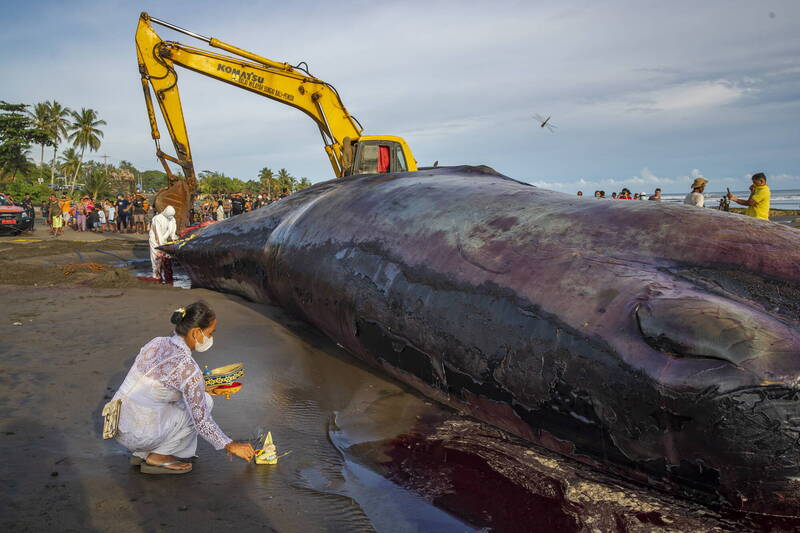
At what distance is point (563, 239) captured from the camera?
123 inches

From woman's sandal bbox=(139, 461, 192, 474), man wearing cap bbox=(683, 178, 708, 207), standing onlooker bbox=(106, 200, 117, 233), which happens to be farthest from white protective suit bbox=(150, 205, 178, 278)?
standing onlooker bbox=(106, 200, 117, 233)

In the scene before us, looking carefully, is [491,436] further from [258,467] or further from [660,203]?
[660,203]

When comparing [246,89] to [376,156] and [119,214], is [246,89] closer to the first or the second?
[376,156]

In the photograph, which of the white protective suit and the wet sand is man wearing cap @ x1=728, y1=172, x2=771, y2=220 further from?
the white protective suit

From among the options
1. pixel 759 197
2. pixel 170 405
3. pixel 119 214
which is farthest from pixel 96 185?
pixel 170 405

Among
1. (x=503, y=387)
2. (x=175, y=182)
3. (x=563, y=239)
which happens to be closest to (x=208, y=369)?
(x=503, y=387)

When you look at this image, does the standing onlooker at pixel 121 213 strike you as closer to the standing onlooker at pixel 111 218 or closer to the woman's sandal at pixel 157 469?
the standing onlooker at pixel 111 218

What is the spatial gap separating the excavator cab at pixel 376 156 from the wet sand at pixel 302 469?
609 centimetres

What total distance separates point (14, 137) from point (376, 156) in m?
54.7

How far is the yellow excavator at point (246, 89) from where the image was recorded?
10.3 meters

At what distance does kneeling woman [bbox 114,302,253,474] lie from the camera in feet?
9.14

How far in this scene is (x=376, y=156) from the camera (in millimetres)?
10234

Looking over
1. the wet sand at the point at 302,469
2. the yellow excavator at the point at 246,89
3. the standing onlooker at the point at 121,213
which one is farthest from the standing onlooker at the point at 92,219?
the wet sand at the point at 302,469

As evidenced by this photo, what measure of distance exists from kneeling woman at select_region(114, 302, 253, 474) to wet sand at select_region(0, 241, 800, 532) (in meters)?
0.12
